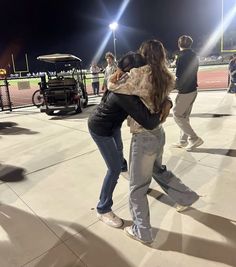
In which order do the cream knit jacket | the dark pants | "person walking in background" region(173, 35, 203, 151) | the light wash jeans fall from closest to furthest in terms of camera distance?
the cream knit jacket, the light wash jeans, "person walking in background" region(173, 35, 203, 151), the dark pants

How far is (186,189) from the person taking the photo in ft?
9.37

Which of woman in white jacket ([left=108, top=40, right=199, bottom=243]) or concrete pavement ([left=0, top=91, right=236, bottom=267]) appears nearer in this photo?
woman in white jacket ([left=108, top=40, right=199, bottom=243])

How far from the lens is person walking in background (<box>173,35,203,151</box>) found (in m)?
4.37

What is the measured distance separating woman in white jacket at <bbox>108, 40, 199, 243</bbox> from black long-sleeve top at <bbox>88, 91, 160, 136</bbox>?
0.05 meters

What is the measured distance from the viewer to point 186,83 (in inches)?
177

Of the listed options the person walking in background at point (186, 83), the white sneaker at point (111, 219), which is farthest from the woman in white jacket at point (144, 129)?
the person walking in background at point (186, 83)

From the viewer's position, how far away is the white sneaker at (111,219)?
273 cm

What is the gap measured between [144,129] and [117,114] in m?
0.28

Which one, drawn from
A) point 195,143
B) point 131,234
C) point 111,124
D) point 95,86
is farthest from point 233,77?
point 131,234

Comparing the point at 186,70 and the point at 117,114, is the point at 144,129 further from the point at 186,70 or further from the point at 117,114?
the point at 186,70

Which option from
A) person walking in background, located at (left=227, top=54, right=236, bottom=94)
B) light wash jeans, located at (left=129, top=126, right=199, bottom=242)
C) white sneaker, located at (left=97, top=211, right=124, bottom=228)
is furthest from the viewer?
person walking in background, located at (left=227, top=54, right=236, bottom=94)

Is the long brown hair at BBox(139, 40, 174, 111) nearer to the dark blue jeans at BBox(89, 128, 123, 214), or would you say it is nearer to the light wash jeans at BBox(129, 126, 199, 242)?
the light wash jeans at BBox(129, 126, 199, 242)

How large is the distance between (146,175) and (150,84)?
0.80 metres

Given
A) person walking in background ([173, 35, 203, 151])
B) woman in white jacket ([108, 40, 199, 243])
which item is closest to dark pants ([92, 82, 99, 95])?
person walking in background ([173, 35, 203, 151])
